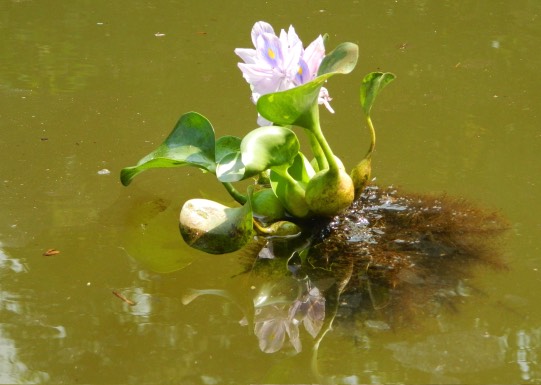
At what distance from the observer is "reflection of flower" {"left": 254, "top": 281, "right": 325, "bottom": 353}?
1.74 m

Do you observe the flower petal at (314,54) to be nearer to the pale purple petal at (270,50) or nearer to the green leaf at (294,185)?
the pale purple petal at (270,50)

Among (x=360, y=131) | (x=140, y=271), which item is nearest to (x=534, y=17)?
(x=360, y=131)

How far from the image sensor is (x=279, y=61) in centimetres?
A: 194

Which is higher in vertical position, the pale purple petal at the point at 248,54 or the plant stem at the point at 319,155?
the pale purple petal at the point at 248,54

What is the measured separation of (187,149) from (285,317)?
548 millimetres

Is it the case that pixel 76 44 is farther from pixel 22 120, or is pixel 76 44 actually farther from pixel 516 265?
pixel 516 265

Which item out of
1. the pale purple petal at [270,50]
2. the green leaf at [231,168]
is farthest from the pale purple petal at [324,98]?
the green leaf at [231,168]

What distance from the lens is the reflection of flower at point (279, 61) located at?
193 cm

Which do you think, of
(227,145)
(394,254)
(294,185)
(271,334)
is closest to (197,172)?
(227,145)

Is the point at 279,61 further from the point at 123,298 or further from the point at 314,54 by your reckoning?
the point at 123,298

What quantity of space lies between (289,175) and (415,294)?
460 mm

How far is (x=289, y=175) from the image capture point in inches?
81.6

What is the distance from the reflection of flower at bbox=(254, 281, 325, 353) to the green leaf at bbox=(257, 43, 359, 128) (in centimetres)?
42

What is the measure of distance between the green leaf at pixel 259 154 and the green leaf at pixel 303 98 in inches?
1.5
